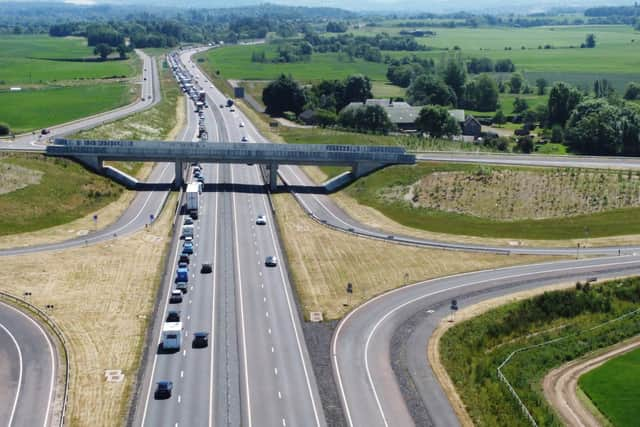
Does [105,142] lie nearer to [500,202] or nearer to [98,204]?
[98,204]

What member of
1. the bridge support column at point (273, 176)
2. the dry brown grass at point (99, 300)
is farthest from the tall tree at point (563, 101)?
the dry brown grass at point (99, 300)

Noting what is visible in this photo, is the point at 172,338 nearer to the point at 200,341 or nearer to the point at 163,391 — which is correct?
the point at 200,341

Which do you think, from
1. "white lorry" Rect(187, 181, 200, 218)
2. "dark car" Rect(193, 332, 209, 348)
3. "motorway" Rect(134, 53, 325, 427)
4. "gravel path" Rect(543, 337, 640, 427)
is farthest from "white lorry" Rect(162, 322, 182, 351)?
"white lorry" Rect(187, 181, 200, 218)

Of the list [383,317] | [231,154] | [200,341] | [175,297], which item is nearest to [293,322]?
[383,317]

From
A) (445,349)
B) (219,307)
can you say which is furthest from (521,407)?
(219,307)

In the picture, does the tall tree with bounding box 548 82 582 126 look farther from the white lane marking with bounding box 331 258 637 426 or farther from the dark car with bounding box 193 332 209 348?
the dark car with bounding box 193 332 209 348
